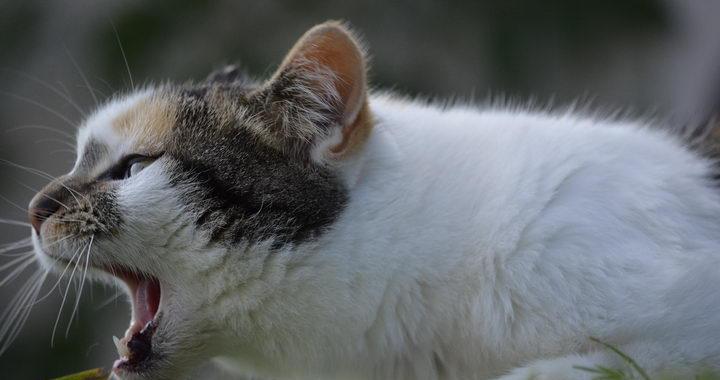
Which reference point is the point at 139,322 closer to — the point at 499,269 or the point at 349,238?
the point at 349,238

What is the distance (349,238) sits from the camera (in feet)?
7.29

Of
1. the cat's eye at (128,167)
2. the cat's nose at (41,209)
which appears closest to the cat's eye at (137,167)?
the cat's eye at (128,167)

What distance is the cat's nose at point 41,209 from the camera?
7.47ft

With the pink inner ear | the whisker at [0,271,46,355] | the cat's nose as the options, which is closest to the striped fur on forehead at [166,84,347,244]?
the pink inner ear

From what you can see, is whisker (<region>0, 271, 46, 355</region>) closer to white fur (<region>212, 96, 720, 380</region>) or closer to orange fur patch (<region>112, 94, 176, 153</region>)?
orange fur patch (<region>112, 94, 176, 153</region>)

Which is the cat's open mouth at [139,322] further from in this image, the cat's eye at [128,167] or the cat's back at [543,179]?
the cat's back at [543,179]

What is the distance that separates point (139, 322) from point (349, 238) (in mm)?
506

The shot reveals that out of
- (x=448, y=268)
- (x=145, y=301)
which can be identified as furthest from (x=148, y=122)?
(x=448, y=268)

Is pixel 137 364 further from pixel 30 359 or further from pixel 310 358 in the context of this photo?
pixel 30 359

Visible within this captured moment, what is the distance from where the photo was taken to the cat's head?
219cm

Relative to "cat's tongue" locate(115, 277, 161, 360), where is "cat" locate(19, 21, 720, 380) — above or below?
above

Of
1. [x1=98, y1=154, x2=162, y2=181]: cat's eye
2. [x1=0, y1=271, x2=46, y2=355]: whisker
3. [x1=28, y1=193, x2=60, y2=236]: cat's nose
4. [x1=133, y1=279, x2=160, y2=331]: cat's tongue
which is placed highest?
[x1=98, y1=154, x2=162, y2=181]: cat's eye

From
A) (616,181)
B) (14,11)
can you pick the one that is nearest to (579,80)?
(14,11)

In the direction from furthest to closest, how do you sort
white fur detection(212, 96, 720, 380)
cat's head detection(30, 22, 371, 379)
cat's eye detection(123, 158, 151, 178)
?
cat's eye detection(123, 158, 151, 178), cat's head detection(30, 22, 371, 379), white fur detection(212, 96, 720, 380)
